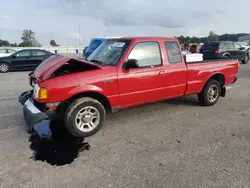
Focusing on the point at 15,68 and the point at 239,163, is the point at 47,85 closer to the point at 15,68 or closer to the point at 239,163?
the point at 239,163

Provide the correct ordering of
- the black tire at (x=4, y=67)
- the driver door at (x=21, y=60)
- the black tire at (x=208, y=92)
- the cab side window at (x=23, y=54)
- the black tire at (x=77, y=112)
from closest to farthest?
the black tire at (x=77, y=112), the black tire at (x=208, y=92), the black tire at (x=4, y=67), the driver door at (x=21, y=60), the cab side window at (x=23, y=54)

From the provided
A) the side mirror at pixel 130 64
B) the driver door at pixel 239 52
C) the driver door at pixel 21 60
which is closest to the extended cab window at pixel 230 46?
the driver door at pixel 239 52

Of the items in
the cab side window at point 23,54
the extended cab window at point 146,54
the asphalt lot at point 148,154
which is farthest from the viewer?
the cab side window at point 23,54

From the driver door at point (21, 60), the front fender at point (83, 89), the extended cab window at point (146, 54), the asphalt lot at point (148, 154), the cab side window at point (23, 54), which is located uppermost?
the cab side window at point (23, 54)

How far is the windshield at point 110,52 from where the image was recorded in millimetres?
4273

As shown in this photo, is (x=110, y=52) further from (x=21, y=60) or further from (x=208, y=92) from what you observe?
(x=21, y=60)

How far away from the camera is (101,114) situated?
4.01 meters

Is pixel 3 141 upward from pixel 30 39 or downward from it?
downward

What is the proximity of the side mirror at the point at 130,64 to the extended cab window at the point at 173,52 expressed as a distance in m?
1.05

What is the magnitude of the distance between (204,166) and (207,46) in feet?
43.4

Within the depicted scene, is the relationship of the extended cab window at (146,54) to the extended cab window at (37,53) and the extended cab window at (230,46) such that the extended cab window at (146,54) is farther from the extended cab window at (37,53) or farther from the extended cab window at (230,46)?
the extended cab window at (230,46)

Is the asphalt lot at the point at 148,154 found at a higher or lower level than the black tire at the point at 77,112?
lower

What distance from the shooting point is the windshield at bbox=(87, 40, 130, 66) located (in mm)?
4273

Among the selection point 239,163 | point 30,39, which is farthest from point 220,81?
point 30,39
